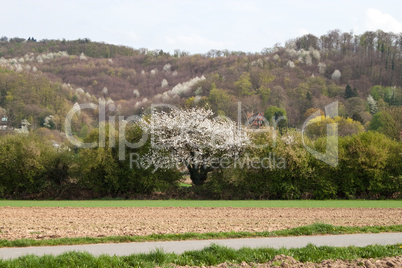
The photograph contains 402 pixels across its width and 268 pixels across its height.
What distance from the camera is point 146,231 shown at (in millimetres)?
15156

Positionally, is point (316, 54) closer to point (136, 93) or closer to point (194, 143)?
point (136, 93)

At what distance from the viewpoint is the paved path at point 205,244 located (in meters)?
10.8

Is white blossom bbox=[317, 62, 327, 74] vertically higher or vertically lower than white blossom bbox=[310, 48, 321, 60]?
lower

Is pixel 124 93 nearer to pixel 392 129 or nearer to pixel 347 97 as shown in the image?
pixel 347 97

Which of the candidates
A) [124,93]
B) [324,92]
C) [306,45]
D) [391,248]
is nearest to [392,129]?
[391,248]

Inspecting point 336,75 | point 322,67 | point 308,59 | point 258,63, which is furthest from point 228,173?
point 308,59

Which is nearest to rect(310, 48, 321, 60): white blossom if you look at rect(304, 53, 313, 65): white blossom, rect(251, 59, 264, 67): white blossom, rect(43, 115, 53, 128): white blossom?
rect(304, 53, 313, 65): white blossom

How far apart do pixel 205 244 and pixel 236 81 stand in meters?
108

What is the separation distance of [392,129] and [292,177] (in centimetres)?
1965

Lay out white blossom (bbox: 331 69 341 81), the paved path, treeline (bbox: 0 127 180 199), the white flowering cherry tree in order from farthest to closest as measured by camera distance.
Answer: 1. white blossom (bbox: 331 69 341 81)
2. the white flowering cherry tree
3. treeline (bbox: 0 127 180 199)
4. the paved path

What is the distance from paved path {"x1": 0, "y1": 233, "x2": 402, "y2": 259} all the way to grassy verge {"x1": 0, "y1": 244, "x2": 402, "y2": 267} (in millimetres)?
739

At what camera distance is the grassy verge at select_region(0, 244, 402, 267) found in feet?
30.1

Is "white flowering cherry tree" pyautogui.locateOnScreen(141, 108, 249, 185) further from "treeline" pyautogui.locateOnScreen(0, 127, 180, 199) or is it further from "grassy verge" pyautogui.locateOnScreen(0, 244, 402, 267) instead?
"grassy verge" pyautogui.locateOnScreen(0, 244, 402, 267)

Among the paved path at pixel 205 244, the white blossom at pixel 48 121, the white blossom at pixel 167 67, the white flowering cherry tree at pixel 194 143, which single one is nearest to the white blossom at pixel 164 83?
the white blossom at pixel 167 67
